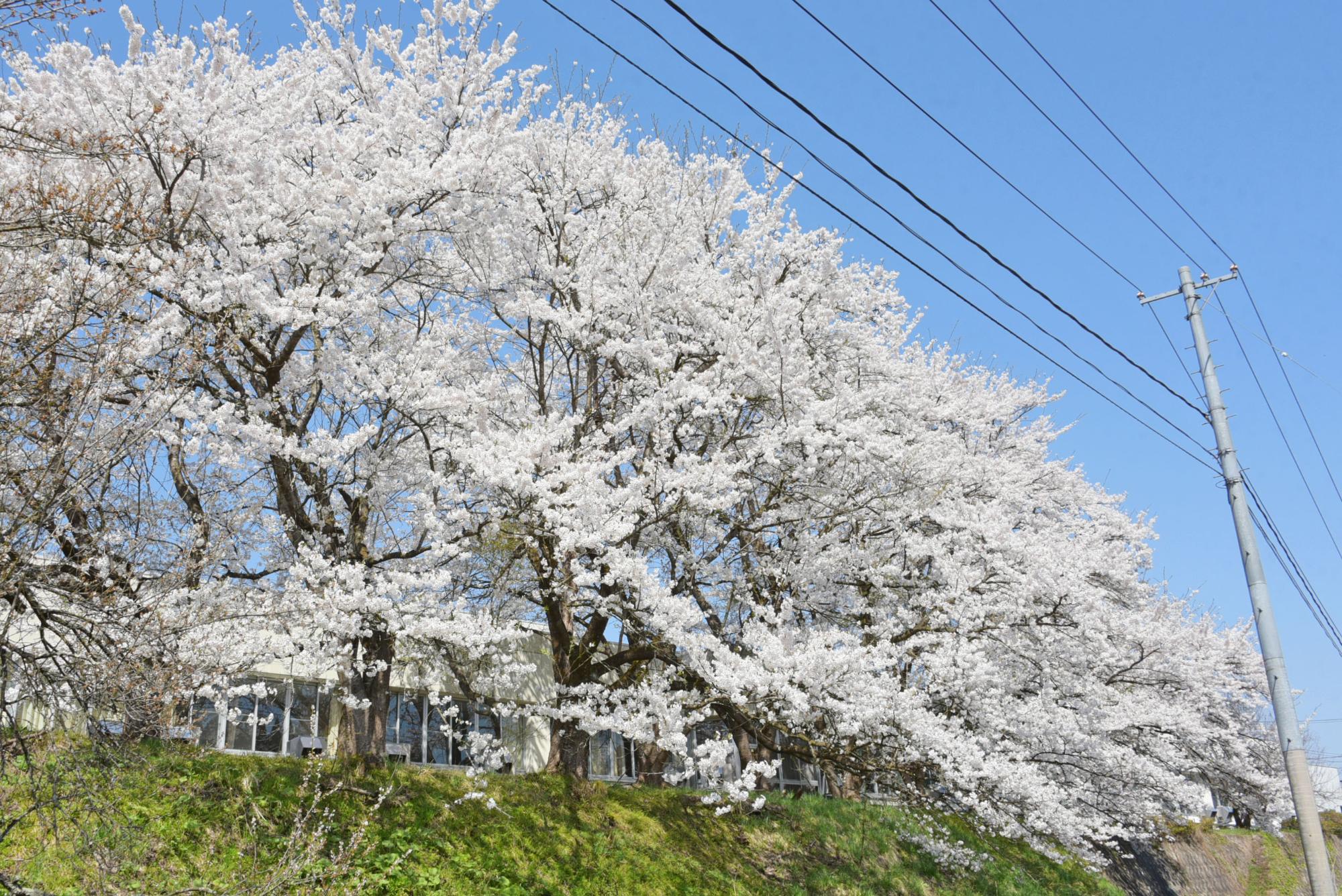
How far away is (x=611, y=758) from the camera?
20641 millimetres

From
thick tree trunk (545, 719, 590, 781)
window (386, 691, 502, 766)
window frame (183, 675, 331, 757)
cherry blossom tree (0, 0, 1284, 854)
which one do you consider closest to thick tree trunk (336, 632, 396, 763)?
cherry blossom tree (0, 0, 1284, 854)

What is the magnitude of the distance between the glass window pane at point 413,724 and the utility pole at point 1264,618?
44.3 feet

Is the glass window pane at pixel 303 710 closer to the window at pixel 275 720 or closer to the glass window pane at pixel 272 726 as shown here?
the window at pixel 275 720

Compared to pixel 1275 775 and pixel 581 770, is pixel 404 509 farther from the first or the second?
pixel 1275 775

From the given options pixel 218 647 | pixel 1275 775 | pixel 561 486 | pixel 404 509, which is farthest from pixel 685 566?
pixel 1275 775

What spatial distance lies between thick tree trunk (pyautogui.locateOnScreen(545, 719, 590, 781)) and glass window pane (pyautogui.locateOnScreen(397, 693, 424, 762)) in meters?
5.32

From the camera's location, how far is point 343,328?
11719 millimetres

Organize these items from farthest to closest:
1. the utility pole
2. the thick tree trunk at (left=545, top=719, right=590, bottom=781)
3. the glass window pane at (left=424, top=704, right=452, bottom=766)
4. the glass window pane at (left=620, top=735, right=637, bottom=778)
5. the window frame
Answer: the glass window pane at (left=620, top=735, right=637, bottom=778) → the glass window pane at (left=424, top=704, right=452, bottom=766) → the window frame → the thick tree trunk at (left=545, top=719, right=590, bottom=781) → the utility pole

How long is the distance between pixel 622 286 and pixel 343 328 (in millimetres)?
3885

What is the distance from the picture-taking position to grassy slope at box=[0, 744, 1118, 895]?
8.05 m

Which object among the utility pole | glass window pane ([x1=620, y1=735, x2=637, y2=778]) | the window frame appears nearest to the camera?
the utility pole

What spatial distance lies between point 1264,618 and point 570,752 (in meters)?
8.60

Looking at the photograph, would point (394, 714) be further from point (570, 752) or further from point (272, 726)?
point (570, 752)

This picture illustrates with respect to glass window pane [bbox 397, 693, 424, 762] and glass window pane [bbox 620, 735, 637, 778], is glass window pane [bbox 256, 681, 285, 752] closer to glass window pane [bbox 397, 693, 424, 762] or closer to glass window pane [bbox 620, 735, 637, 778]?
glass window pane [bbox 397, 693, 424, 762]
